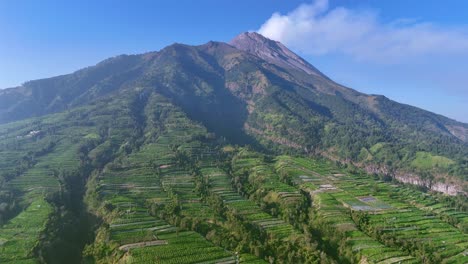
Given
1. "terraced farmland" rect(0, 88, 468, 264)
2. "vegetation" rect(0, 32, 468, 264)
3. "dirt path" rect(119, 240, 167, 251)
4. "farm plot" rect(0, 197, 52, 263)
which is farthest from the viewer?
"vegetation" rect(0, 32, 468, 264)

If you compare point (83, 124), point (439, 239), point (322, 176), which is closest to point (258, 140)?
point (322, 176)

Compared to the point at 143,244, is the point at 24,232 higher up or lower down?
lower down

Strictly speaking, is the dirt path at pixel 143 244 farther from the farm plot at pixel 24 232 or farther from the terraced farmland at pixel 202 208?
the farm plot at pixel 24 232

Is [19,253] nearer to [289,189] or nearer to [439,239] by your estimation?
[289,189]

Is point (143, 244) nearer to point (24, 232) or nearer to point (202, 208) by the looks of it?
point (202, 208)

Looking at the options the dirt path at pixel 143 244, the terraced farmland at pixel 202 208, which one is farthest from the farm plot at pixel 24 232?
the dirt path at pixel 143 244

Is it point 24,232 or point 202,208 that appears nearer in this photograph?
point 24,232

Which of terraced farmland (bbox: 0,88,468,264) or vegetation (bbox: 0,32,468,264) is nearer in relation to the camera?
terraced farmland (bbox: 0,88,468,264)

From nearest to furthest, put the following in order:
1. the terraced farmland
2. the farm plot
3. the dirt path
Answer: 1. the farm plot
2. the dirt path
3. the terraced farmland

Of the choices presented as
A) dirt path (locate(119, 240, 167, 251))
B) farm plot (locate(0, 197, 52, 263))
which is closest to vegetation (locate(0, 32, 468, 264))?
farm plot (locate(0, 197, 52, 263))

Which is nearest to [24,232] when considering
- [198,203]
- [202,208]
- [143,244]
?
[143,244]

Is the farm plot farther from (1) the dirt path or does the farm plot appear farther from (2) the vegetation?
(1) the dirt path

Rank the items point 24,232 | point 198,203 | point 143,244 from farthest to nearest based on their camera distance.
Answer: point 198,203
point 24,232
point 143,244
